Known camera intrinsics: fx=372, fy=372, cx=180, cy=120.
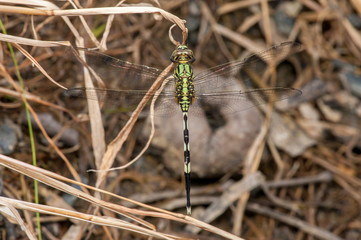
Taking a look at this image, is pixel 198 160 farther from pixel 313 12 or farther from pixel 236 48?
pixel 313 12

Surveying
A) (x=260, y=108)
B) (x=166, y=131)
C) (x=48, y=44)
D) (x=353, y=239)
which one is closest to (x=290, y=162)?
(x=260, y=108)

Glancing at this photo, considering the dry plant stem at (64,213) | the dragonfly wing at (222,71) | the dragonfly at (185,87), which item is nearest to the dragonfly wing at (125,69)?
the dragonfly at (185,87)

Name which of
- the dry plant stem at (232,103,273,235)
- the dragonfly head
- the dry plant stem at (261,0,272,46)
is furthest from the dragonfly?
the dry plant stem at (261,0,272,46)

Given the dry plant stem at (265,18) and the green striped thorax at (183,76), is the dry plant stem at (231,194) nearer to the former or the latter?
the green striped thorax at (183,76)

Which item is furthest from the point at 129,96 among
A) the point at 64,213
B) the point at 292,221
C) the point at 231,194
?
the point at 292,221

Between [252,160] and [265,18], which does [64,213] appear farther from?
[265,18]
